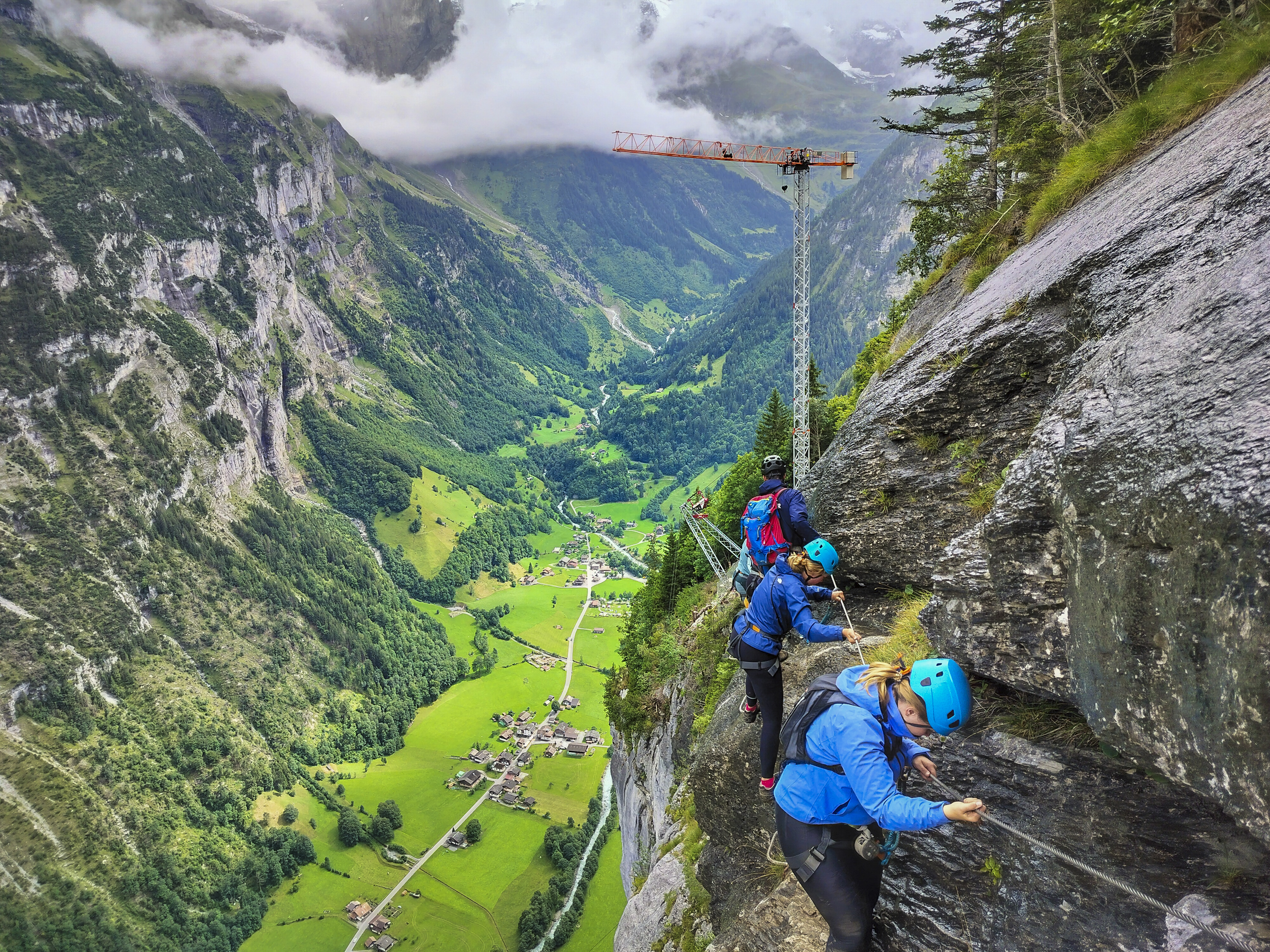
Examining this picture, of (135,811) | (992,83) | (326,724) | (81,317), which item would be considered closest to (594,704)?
(326,724)

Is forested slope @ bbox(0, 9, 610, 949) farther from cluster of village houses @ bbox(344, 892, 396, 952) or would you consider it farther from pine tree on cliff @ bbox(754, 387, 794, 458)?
pine tree on cliff @ bbox(754, 387, 794, 458)

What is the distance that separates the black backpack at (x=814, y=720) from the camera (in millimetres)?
6230

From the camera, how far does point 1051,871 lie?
6336 mm

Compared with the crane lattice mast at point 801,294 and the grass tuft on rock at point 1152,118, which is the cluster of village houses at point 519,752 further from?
the grass tuft on rock at point 1152,118

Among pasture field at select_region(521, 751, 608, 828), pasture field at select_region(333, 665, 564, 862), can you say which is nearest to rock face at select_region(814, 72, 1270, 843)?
pasture field at select_region(521, 751, 608, 828)

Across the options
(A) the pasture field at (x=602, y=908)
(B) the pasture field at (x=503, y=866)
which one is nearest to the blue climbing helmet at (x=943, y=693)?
(A) the pasture field at (x=602, y=908)

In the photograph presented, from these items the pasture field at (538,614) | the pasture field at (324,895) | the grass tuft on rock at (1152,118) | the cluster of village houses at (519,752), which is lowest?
the pasture field at (324,895)

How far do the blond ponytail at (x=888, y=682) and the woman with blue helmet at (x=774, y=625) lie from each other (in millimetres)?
2336

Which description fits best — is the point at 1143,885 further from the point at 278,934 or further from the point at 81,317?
the point at 81,317

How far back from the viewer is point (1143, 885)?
18.5 feet

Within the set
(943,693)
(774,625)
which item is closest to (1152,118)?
(774,625)

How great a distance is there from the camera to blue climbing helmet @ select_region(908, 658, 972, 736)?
566 cm

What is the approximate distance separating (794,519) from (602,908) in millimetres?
87440

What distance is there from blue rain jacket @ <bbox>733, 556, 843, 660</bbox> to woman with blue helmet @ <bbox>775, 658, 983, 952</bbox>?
2.21 m
